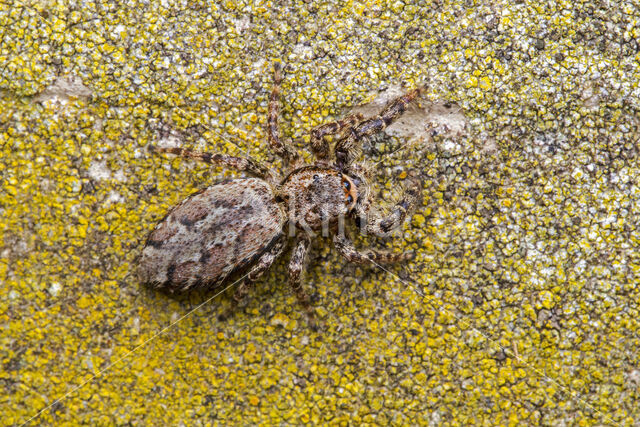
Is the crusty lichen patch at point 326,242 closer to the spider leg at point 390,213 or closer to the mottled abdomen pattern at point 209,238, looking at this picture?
the spider leg at point 390,213

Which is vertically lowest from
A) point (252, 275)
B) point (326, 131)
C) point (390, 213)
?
point (252, 275)

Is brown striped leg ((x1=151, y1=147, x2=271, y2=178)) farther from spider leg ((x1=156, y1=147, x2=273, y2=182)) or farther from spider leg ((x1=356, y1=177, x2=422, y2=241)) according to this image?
spider leg ((x1=356, y1=177, x2=422, y2=241))

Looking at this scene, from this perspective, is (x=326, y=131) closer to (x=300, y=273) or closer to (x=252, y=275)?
(x=300, y=273)

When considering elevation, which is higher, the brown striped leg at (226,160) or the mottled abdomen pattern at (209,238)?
the brown striped leg at (226,160)

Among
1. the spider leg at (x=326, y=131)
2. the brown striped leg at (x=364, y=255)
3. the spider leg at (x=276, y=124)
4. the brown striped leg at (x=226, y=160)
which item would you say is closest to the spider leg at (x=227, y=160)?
the brown striped leg at (x=226, y=160)

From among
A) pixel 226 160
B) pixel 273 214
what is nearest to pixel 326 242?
pixel 273 214

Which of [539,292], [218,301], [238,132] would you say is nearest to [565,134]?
[539,292]
